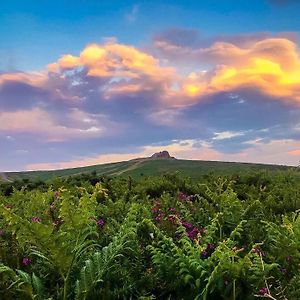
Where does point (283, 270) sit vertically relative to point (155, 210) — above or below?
below

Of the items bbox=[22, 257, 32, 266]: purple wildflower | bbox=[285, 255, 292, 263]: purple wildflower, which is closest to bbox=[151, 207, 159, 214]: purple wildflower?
bbox=[22, 257, 32, 266]: purple wildflower

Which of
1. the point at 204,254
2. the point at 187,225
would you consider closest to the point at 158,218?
the point at 187,225

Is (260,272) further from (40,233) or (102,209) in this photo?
(102,209)

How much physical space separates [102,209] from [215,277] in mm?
3463

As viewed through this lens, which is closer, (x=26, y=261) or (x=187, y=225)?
(x=26, y=261)

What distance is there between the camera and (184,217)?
722 centimetres

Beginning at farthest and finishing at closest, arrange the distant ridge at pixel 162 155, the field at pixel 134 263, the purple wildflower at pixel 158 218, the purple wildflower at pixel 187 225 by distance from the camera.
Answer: the distant ridge at pixel 162 155 → the purple wildflower at pixel 158 218 → the purple wildflower at pixel 187 225 → the field at pixel 134 263

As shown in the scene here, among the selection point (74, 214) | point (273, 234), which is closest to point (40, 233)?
point (74, 214)

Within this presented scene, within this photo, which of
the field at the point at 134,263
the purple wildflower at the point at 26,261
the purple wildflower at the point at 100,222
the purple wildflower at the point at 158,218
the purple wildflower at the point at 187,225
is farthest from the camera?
the purple wildflower at the point at 158,218

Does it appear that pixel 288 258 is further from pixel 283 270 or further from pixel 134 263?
pixel 134 263

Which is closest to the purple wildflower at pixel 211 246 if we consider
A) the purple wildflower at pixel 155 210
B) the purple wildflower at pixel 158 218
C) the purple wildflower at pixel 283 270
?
the purple wildflower at pixel 283 270

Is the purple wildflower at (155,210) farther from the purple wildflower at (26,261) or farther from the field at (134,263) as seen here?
the purple wildflower at (26,261)

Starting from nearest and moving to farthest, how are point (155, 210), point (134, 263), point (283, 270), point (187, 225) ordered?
point (283, 270)
point (134, 263)
point (187, 225)
point (155, 210)

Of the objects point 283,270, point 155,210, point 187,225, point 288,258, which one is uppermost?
point 155,210
